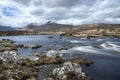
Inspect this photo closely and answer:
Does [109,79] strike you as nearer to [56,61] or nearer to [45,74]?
[45,74]

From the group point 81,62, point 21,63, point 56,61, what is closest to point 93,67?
point 81,62

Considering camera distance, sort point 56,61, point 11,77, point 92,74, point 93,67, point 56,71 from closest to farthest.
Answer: point 11,77 → point 56,71 → point 92,74 → point 93,67 → point 56,61

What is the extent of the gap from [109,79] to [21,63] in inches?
743

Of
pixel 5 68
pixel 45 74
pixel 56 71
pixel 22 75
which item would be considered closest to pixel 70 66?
pixel 56 71

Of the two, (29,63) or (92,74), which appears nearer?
(92,74)

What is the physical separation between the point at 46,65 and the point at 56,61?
312 centimetres

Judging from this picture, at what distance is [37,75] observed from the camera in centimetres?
3431

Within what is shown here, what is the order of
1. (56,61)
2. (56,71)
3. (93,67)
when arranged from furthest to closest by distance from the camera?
(56,61) < (93,67) < (56,71)

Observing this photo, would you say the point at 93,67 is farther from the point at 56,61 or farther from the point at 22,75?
the point at 22,75

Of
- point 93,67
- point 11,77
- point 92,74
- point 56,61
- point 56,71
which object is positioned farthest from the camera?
point 56,61

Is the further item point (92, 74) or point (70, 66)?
point (92, 74)

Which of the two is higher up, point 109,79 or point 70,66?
point 70,66

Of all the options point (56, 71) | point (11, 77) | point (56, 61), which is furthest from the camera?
point (56, 61)

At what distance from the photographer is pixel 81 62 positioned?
45.2 metres
